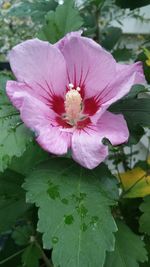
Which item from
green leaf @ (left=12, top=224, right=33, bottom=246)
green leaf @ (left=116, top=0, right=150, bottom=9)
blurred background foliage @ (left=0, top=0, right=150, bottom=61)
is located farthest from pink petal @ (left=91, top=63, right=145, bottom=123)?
green leaf @ (left=12, top=224, right=33, bottom=246)

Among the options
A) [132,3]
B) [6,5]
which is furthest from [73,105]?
[6,5]

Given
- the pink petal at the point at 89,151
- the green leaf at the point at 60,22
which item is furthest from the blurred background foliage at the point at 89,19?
the pink petal at the point at 89,151

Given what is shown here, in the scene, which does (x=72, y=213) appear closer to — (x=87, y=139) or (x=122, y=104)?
(x=87, y=139)

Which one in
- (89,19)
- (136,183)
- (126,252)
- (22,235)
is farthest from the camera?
(89,19)

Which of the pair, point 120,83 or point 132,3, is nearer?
point 120,83

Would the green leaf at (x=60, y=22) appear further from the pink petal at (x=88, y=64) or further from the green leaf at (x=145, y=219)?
the green leaf at (x=145, y=219)

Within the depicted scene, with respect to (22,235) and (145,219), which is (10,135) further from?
(22,235)
